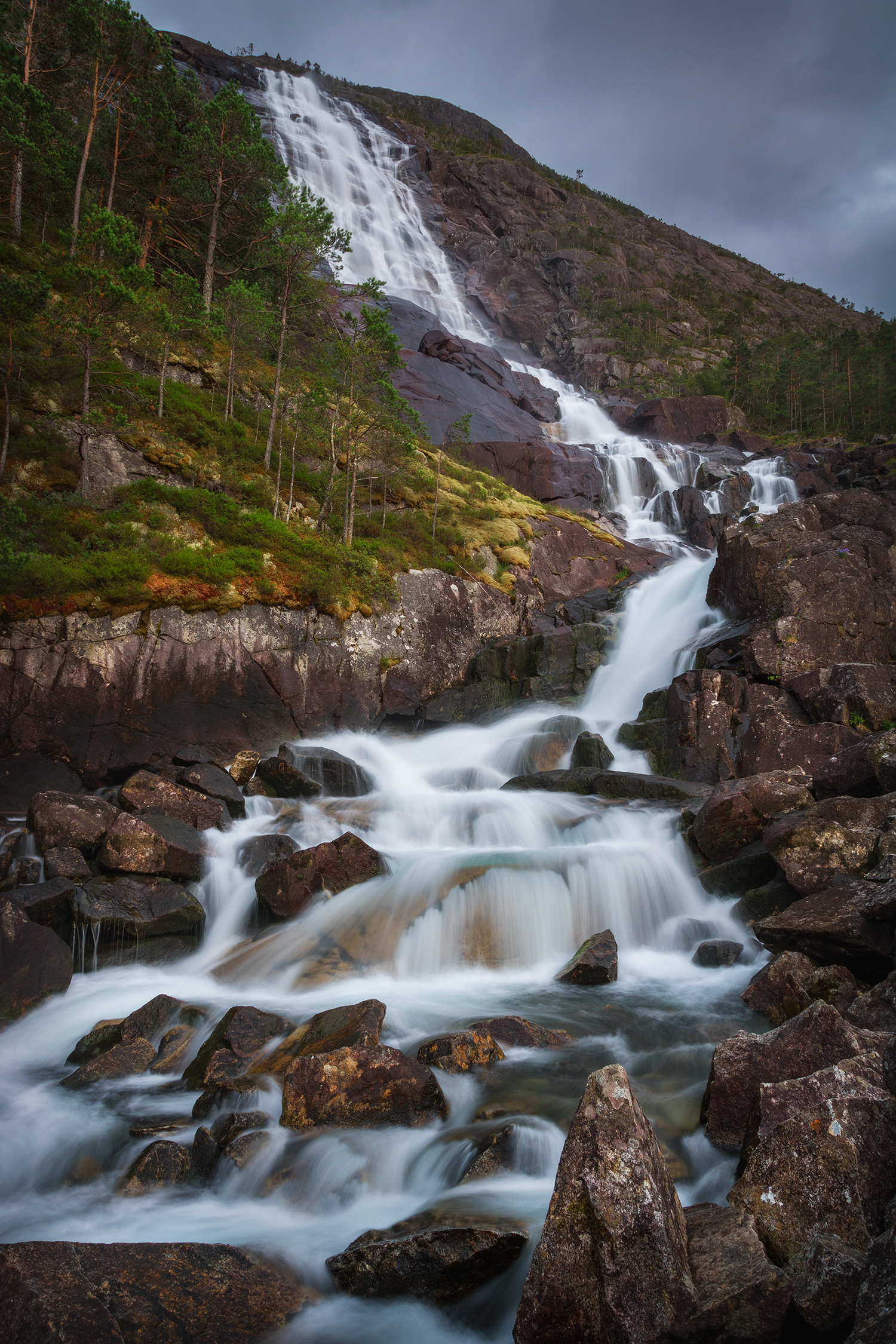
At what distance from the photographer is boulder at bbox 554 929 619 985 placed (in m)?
9.30

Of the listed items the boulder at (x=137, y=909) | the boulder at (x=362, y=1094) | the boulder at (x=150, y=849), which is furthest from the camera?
the boulder at (x=150, y=849)

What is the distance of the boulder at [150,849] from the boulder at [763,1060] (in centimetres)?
901

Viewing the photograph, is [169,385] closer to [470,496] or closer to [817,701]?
[470,496]

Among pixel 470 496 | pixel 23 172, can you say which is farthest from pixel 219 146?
pixel 470 496

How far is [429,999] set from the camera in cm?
905

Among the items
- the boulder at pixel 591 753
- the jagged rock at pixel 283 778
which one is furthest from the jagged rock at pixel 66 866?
the boulder at pixel 591 753

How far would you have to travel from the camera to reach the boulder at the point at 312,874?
36.9 feet

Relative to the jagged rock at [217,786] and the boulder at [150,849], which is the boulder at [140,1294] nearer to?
the boulder at [150,849]

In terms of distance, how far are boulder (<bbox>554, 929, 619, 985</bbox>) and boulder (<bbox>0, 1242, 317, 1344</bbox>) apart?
226 inches

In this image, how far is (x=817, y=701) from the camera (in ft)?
49.3

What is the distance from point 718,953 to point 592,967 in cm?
188

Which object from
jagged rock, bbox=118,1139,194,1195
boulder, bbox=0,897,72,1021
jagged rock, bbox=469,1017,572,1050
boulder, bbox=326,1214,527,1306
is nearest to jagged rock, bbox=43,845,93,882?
boulder, bbox=0,897,72,1021

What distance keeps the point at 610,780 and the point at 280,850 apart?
7541mm

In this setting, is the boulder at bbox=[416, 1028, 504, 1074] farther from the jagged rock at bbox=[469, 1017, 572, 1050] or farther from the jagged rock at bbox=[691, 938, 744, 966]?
the jagged rock at bbox=[691, 938, 744, 966]
